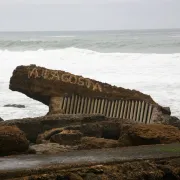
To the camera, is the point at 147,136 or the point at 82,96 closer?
the point at 147,136

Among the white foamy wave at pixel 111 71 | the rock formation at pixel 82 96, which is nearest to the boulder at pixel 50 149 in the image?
the rock formation at pixel 82 96

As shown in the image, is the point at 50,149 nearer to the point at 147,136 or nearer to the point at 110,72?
the point at 147,136

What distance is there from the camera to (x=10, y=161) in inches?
123

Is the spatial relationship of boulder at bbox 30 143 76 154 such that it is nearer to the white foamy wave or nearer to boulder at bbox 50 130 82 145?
boulder at bbox 50 130 82 145

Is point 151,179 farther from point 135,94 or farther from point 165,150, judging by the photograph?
point 135,94

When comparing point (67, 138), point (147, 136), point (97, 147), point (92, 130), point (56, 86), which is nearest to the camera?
point (147, 136)

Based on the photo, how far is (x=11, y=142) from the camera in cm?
355

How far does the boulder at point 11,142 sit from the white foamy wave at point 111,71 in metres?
7.11

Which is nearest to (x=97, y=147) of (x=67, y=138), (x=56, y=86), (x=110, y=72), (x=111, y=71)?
(x=67, y=138)

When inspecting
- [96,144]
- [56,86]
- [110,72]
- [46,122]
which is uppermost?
[110,72]

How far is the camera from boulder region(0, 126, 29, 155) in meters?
3.51

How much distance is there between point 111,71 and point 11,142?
21.3 m

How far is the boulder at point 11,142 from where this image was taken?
3514 millimetres

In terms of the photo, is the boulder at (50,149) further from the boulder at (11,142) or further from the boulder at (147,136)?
the boulder at (147,136)
